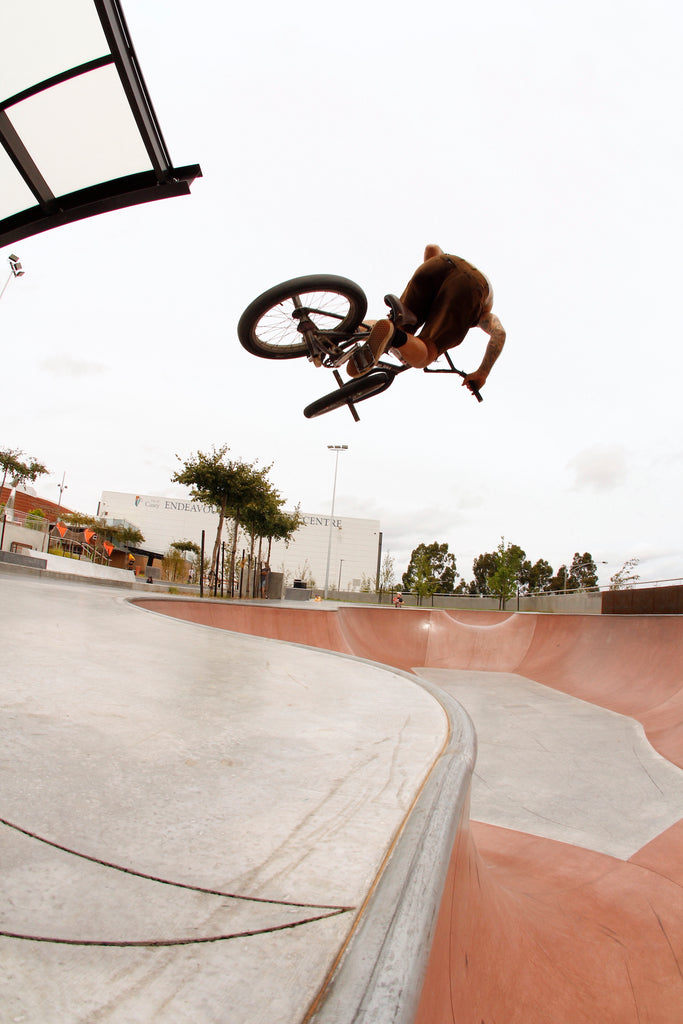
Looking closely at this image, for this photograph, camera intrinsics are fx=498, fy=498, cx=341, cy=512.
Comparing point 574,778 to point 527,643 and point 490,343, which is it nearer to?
point 490,343

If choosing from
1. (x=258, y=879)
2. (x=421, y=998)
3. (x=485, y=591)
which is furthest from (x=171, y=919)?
(x=485, y=591)

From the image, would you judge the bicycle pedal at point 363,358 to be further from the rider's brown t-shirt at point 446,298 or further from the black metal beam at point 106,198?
the black metal beam at point 106,198

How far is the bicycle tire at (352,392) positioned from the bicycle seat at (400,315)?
18.3 inches

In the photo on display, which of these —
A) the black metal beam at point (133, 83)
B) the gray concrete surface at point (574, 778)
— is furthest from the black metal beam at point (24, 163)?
the gray concrete surface at point (574, 778)

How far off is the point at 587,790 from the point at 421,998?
3914 mm

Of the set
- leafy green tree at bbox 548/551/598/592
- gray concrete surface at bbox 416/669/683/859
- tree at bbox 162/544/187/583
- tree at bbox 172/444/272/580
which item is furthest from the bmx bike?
leafy green tree at bbox 548/551/598/592

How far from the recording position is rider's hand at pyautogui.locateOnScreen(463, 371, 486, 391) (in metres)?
4.16

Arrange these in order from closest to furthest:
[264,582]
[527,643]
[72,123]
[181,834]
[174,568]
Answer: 1. [181,834]
2. [72,123]
3. [527,643]
4. [264,582]
5. [174,568]

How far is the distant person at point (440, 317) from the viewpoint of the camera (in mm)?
3844

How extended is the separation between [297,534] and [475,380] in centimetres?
6278

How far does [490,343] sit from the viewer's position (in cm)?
414

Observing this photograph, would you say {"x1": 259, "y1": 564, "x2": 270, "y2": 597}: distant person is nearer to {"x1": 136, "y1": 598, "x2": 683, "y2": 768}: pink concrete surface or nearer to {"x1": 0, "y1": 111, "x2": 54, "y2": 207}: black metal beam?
{"x1": 136, "y1": 598, "x2": 683, "y2": 768}: pink concrete surface

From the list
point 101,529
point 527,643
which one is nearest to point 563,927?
point 527,643

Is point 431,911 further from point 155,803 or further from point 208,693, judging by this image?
point 208,693
